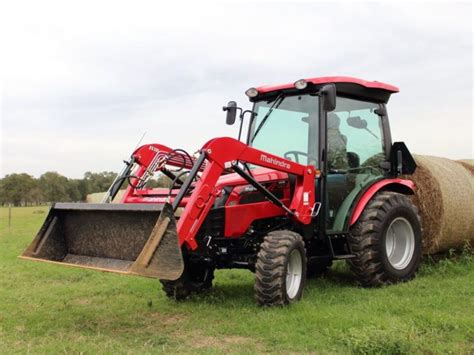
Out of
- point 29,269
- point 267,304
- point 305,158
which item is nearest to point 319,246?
point 305,158

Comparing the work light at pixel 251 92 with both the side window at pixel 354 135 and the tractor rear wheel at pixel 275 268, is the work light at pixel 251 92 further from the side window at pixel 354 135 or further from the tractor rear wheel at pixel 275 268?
the tractor rear wheel at pixel 275 268

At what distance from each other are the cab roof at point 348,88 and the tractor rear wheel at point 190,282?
89.9 inches

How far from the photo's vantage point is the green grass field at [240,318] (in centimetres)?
445

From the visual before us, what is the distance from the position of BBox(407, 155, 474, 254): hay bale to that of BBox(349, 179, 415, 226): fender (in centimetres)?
25

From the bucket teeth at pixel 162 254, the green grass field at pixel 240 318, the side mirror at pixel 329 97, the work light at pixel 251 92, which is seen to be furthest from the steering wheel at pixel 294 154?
the bucket teeth at pixel 162 254

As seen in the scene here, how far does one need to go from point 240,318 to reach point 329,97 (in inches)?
99.7

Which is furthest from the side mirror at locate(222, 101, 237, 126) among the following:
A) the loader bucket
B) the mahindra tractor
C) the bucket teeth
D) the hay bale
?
the hay bale

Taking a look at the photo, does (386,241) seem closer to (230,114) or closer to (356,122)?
(356,122)

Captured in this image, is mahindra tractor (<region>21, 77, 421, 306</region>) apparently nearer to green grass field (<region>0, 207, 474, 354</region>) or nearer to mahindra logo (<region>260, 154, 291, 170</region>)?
mahindra logo (<region>260, 154, 291, 170</region>)

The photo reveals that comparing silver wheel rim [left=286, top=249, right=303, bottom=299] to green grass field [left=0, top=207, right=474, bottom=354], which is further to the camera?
silver wheel rim [left=286, top=249, right=303, bottom=299]

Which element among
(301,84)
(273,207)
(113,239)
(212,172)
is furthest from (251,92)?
(113,239)

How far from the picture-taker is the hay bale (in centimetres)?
775

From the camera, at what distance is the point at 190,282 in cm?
651

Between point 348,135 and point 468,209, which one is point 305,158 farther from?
point 468,209
